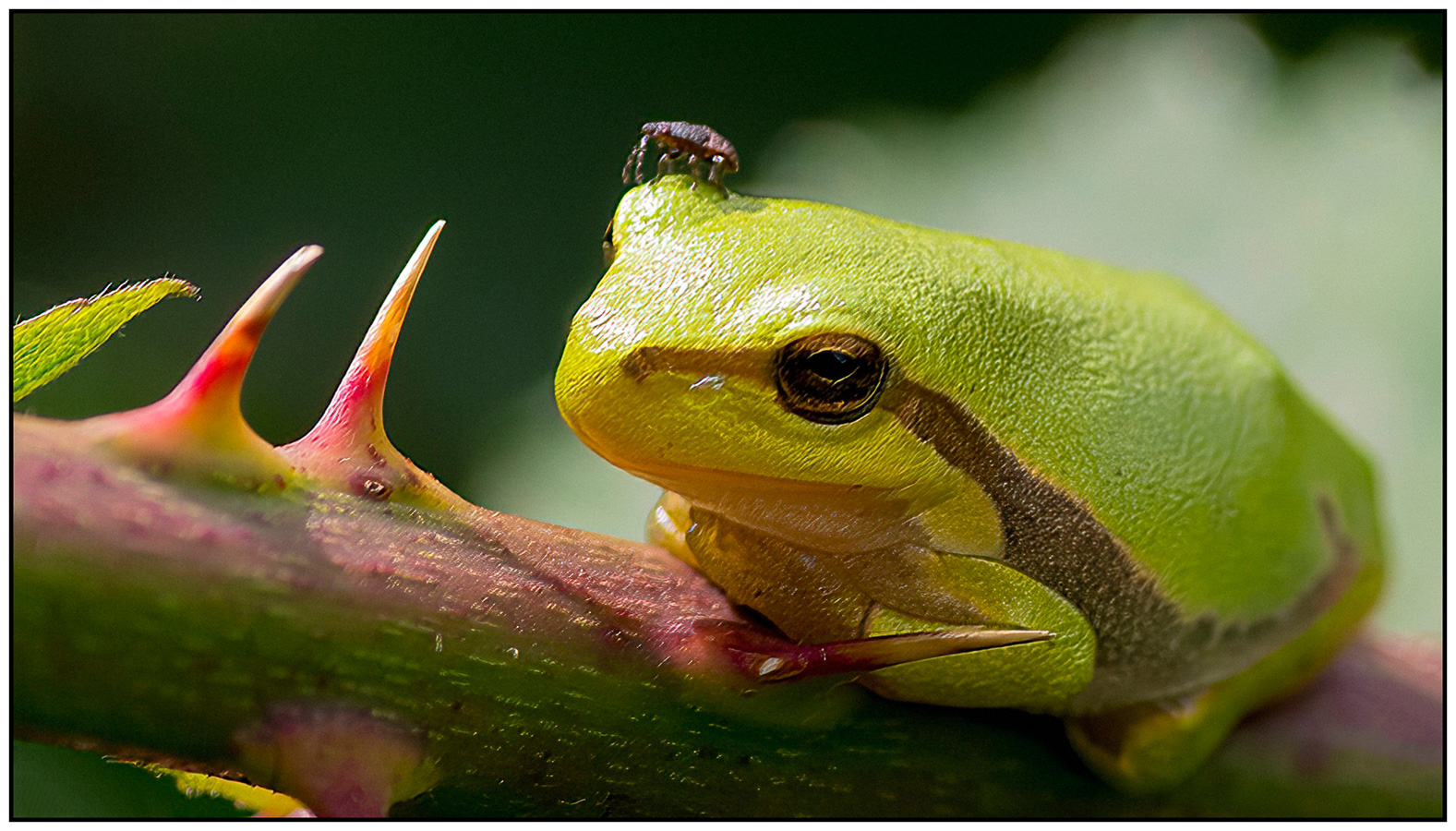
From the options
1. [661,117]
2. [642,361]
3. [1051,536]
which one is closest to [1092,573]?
[1051,536]

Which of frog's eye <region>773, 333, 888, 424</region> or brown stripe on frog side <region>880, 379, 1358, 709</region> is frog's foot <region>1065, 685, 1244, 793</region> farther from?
frog's eye <region>773, 333, 888, 424</region>

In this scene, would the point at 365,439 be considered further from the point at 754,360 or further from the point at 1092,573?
the point at 1092,573

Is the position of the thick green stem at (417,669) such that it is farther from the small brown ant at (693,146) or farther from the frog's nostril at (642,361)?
the small brown ant at (693,146)

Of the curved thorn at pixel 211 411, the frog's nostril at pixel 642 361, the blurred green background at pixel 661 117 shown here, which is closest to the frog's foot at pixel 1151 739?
the frog's nostril at pixel 642 361

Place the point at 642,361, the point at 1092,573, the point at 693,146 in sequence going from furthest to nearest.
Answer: the point at 1092,573 < the point at 693,146 < the point at 642,361

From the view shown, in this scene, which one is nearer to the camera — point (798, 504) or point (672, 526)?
point (798, 504)

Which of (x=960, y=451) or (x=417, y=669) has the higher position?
(x=960, y=451)

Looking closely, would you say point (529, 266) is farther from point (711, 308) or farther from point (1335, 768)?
point (1335, 768)
